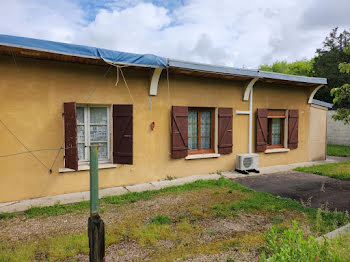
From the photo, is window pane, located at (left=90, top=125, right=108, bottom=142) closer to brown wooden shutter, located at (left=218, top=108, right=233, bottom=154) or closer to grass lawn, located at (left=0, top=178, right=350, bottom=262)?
grass lawn, located at (left=0, top=178, right=350, bottom=262)

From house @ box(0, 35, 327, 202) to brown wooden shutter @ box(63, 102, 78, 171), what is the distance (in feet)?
0.07

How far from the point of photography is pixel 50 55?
4.94m

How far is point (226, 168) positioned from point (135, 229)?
4.71 metres

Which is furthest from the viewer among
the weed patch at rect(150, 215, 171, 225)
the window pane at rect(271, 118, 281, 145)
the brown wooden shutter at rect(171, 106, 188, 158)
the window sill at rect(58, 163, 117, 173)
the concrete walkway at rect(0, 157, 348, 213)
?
the window pane at rect(271, 118, 281, 145)

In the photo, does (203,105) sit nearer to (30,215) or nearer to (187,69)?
(187,69)

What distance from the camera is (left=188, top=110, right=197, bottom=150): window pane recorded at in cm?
739

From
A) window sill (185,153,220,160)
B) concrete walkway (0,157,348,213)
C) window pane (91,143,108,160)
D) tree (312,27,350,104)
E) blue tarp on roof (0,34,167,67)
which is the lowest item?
concrete walkway (0,157,348,213)

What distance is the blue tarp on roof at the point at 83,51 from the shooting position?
441 cm

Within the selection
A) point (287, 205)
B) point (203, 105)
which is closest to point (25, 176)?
point (203, 105)

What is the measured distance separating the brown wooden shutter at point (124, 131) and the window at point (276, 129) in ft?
18.3

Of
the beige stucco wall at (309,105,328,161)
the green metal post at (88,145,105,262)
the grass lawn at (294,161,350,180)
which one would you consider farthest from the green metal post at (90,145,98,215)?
the beige stucco wall at (309,105,328,161)

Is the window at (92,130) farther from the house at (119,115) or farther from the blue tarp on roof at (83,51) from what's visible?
the blue tarp on roof at (83,51)

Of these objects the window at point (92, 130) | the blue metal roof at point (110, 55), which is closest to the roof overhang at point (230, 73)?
the blue metal roof at point (110, 55)

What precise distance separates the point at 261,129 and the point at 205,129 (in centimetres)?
215
